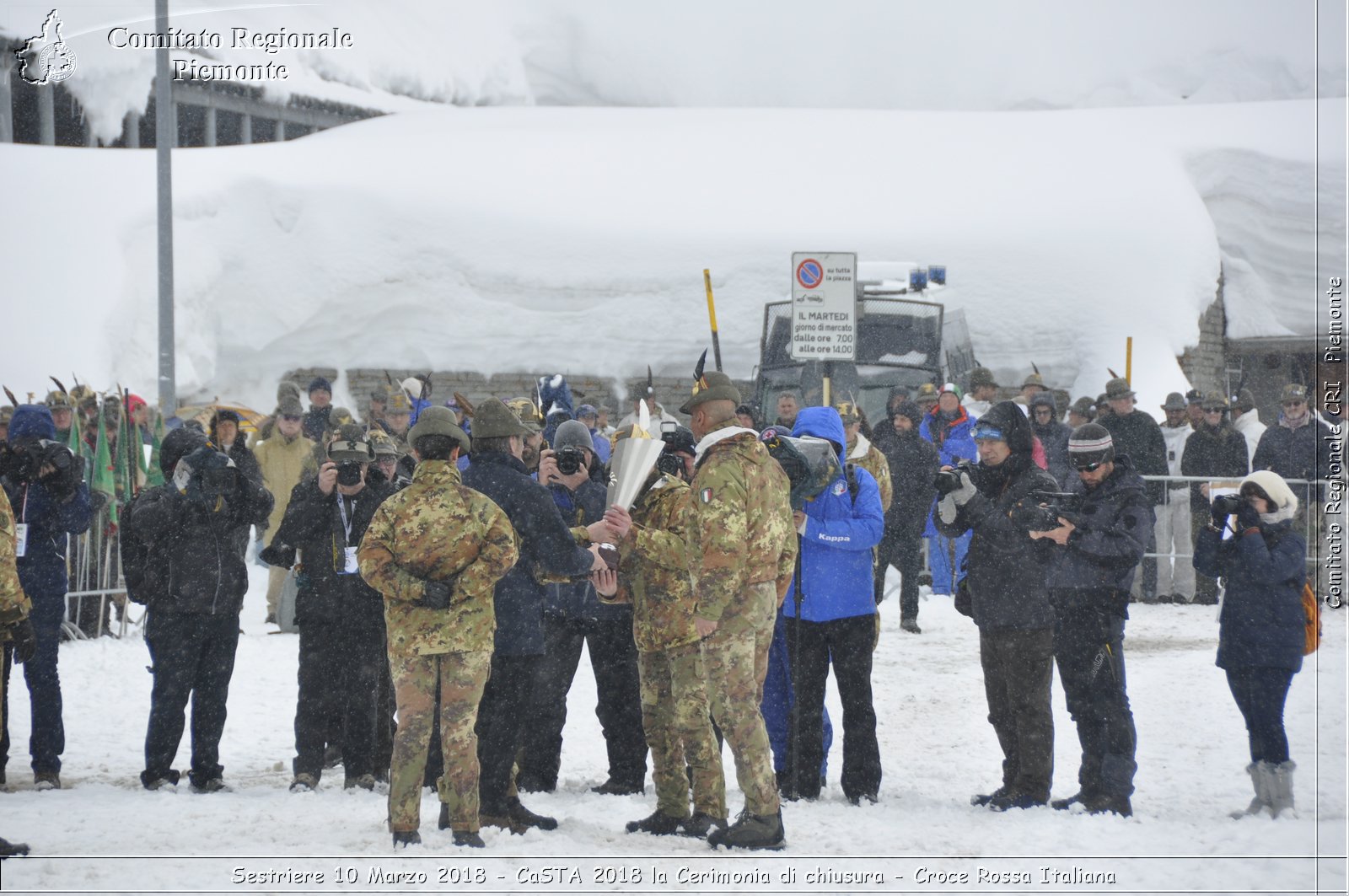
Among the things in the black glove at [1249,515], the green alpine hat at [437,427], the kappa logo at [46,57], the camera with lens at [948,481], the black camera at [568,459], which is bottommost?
the black glove at [1249,515]

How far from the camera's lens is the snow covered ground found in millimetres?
4598

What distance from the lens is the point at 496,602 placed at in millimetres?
5168

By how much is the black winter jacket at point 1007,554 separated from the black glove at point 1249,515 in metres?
0.75

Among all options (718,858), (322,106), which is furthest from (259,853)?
(322,106)

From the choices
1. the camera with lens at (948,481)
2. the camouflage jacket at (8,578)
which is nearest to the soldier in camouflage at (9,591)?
the camouflage jacket at (8,578)

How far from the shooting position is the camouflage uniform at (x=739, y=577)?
16.3 feet

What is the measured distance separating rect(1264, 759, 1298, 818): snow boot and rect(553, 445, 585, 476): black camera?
3.16m

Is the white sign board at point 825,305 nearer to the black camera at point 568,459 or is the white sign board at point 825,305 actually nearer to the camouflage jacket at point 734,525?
the black camera at point 568,459

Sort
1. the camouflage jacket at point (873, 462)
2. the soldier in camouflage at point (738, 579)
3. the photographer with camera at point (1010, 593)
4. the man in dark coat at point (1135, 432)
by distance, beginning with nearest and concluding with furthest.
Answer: the soldier in camouflage at point (738, 579) → the photographer with camera at point (1010, 593) → the camouflage jacket at point (873, 462) → the man in dark coat at point (1135, 432)

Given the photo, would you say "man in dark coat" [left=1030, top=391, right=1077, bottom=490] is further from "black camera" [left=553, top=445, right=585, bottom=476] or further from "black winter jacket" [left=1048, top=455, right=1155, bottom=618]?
"black camera" [left=553, top=445, right=585, bottom=476]

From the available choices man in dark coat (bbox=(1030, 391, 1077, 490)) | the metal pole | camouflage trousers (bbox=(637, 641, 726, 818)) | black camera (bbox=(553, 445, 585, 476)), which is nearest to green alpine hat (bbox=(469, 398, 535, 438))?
black camera (bbox=(553, 445, 585, 476))

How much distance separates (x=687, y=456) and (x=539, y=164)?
1997cm

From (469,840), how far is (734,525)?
153 cm

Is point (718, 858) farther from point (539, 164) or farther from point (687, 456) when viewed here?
point (539, 164)
